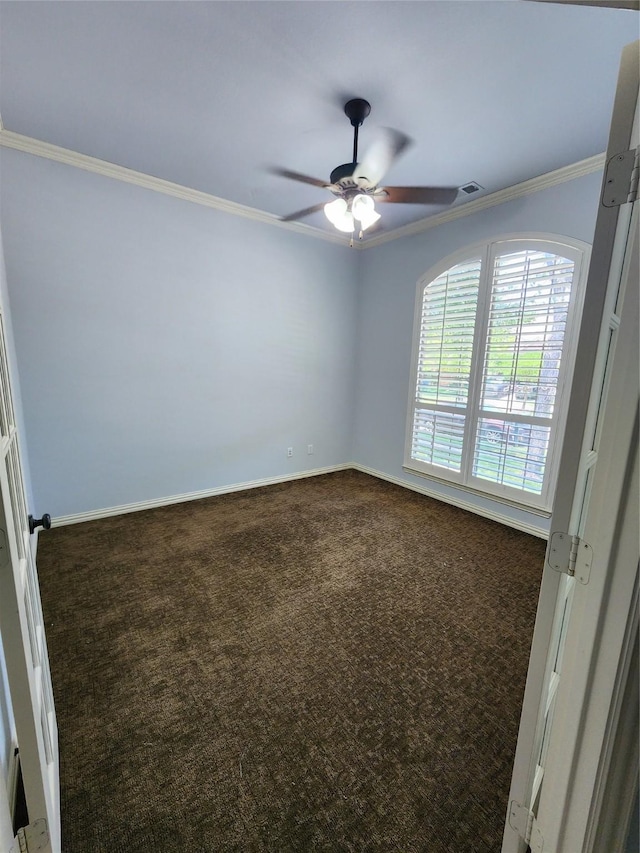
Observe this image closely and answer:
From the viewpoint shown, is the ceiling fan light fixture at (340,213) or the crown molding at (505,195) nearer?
the ceiling fan light fixture at (340,213)

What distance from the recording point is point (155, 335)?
3195 millimetres

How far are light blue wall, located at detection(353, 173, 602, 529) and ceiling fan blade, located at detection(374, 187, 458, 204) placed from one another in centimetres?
68

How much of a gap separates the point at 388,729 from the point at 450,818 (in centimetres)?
31

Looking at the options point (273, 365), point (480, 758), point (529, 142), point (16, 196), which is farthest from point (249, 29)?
point (480, 758)

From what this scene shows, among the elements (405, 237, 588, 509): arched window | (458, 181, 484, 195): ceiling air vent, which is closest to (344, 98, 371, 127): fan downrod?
(458, 181, 484, 195): ceiling air vent

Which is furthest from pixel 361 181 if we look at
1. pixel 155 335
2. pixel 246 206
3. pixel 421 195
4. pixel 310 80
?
pixel 155 335

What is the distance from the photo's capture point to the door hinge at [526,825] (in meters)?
0.86

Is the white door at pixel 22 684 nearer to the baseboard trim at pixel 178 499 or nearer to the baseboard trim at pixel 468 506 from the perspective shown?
the baseboard trim at pixel 178 499

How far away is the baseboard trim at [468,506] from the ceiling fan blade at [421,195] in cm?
250

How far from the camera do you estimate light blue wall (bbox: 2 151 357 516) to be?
2.71 meters

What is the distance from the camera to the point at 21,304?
103 inches

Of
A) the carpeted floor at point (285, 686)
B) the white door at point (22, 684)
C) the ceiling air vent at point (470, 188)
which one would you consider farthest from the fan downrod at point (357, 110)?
the carpeted floor at point (285, 686)

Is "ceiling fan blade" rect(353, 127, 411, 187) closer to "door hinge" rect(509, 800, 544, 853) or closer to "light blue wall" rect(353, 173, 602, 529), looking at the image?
"light blue wall" rect(353, 173, 602, 529)

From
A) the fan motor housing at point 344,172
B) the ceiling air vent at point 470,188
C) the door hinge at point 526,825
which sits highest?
the ceiling air vent at point 470,188
